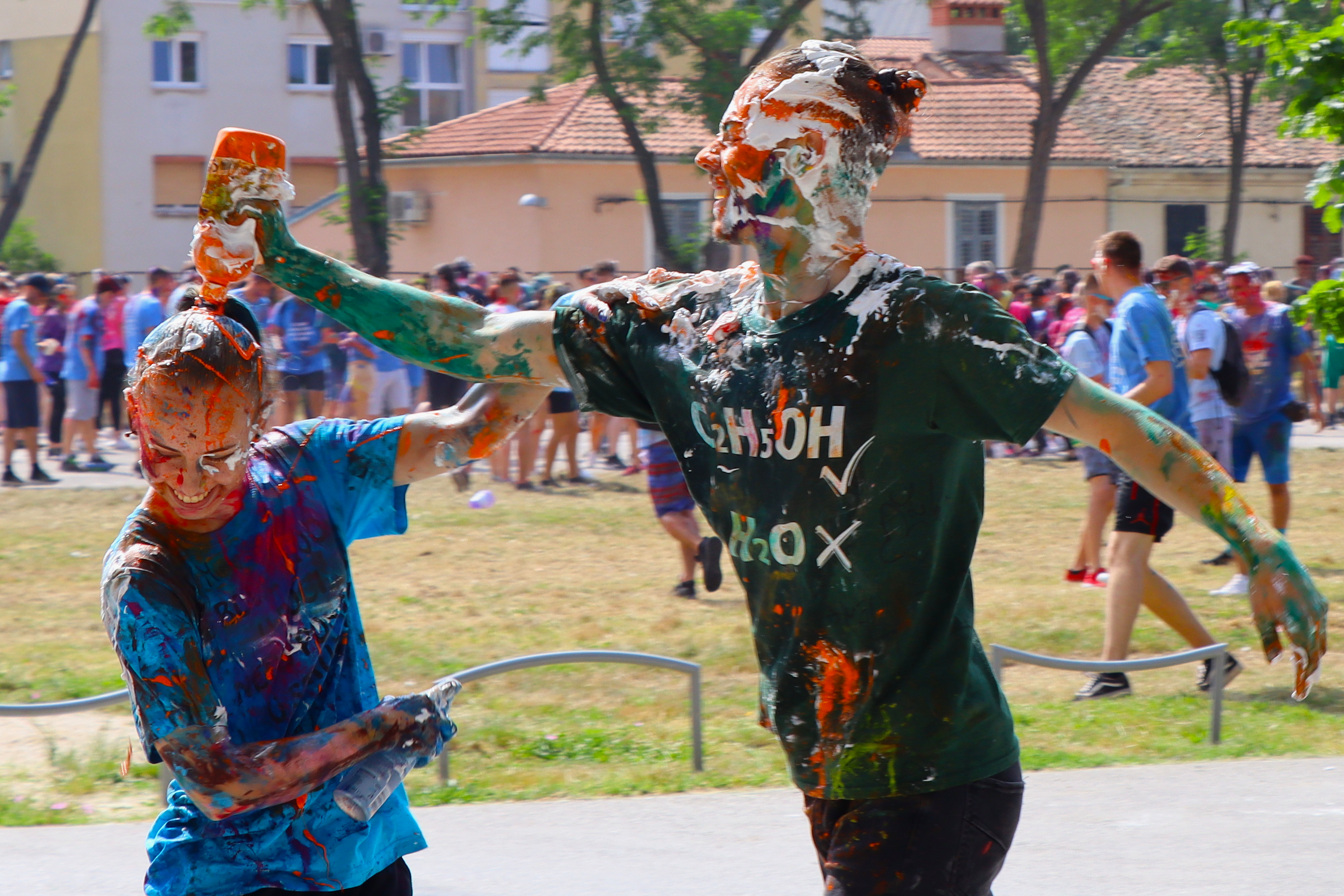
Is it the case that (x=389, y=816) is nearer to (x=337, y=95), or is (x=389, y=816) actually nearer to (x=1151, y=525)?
(x=1151, y=525)

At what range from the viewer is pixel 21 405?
13680mm

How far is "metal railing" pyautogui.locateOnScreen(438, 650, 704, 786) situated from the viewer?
576 cm

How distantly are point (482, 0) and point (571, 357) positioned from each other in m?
38.7

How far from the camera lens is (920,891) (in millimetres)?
2279

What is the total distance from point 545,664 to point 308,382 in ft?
25.8

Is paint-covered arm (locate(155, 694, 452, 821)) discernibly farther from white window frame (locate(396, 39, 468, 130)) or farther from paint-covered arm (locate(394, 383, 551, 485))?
white window frame (locate(396, 39, 468, 130))

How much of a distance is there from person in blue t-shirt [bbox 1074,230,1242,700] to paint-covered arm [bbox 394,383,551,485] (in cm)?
438

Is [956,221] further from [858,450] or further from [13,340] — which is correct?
[858,450]

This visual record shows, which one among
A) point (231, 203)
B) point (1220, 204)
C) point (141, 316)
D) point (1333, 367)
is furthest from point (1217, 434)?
point (1220, 204)

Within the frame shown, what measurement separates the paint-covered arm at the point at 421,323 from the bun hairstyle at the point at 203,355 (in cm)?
19

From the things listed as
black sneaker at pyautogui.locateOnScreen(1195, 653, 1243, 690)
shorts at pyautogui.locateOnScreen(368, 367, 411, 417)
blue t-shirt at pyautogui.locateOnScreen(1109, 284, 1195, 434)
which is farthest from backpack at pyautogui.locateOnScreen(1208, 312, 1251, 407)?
shorts at pyautogui.locateOnScreen(368, 367, 411, 417)

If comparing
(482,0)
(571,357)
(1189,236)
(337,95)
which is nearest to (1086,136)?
(1189,236)

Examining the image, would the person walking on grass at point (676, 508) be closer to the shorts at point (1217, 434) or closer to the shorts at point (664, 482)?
the shorts at point (664, 482)

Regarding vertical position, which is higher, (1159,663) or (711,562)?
(1159,663)
